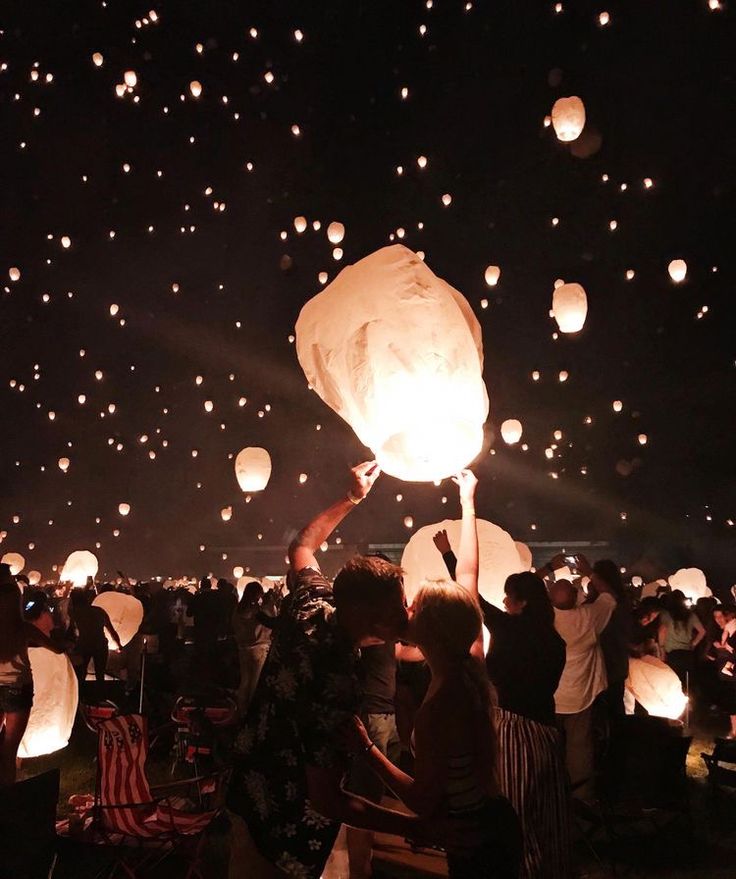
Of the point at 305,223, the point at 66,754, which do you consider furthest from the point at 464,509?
the point at 305,223

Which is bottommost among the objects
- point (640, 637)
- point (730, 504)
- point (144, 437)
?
point (640, 637)

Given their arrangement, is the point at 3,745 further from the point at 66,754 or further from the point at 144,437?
the point at 144,437

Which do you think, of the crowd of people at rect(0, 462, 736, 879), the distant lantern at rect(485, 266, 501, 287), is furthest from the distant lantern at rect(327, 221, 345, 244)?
the crowd of people at rect(0, 462, 736, 879)

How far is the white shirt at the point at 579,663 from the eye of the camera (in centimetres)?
473

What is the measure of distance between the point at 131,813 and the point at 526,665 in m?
1.97

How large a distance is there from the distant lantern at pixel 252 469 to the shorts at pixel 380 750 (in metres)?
6.00

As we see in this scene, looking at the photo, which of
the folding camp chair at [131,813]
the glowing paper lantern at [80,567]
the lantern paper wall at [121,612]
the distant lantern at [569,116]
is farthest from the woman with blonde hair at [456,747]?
the glowing paper lantern at [80,567]

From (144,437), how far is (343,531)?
33.8 ft

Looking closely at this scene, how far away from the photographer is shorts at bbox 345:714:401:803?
3445mm

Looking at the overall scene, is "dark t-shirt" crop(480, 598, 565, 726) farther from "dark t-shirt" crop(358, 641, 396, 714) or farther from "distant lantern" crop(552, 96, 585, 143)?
"distant lantern" crop(552, 96, 585, 143)

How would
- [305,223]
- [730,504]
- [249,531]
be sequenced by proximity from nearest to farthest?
[305,223] < [730,504] < [249,531]

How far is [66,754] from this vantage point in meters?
6.35

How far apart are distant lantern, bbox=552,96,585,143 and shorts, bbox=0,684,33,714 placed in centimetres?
677

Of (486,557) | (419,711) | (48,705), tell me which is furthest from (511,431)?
(419,711)
